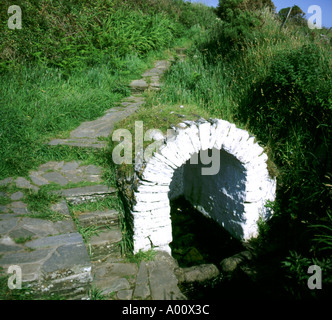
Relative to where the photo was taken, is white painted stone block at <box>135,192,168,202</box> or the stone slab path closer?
the stone slab path

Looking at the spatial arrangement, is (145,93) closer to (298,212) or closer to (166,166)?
(166,166)

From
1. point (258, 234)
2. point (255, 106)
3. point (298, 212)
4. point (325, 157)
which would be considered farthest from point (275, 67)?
point (258, 234)

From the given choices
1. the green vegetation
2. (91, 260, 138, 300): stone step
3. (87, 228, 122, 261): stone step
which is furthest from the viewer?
the green vegetation

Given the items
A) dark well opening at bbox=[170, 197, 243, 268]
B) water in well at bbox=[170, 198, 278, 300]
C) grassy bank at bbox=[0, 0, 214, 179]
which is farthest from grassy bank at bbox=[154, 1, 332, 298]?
grassy bank at bbox=[0, 0, 214, 179]

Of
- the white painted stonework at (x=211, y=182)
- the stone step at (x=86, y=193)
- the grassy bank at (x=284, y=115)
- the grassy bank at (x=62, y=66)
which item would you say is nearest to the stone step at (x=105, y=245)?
the white painted stonework at (x=211, y=182)

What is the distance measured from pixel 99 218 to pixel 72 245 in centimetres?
82

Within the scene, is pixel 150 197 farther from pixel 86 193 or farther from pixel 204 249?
pixel 204 249

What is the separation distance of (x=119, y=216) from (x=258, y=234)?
223cm

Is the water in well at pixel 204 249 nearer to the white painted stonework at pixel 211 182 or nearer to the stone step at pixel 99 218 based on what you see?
the white painted stonework at pixel 211 182

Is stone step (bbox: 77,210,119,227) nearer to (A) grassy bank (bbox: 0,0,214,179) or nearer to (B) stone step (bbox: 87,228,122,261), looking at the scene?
(B) stone step (bbox: 87,228,122,261)

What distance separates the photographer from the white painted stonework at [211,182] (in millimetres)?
3652

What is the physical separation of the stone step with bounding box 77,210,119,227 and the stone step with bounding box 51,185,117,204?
21cm

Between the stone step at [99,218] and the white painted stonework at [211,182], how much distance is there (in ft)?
0.97

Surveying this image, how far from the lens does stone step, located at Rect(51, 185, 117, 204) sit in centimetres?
367
